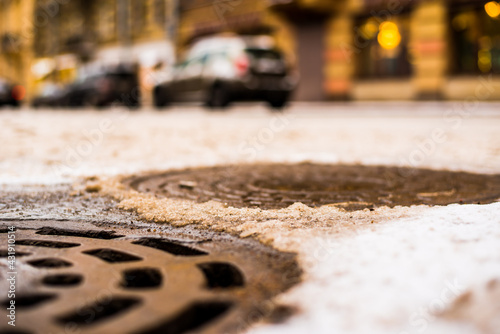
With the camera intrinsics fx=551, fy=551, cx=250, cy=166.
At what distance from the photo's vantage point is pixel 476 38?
15.1m

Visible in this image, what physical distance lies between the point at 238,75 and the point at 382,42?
6.99 meters

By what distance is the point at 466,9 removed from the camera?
15133 millimetres

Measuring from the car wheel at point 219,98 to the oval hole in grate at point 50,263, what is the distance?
36.3ft

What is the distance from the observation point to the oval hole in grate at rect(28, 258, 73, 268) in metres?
1.75

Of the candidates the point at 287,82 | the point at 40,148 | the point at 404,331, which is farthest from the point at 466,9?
the point at 404,331

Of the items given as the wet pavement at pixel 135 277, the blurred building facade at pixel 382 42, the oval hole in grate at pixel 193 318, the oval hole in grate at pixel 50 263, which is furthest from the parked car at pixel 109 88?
the oval hole in grate at pixel 193 318

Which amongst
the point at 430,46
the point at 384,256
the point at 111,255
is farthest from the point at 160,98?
the point at 384,256

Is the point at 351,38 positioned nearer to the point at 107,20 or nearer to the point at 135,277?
the point at 135,277

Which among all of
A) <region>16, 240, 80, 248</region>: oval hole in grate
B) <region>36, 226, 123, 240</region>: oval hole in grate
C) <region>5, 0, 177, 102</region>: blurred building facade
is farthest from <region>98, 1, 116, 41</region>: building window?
<region>16, 240, 80, 248</region>: oval hole in grate

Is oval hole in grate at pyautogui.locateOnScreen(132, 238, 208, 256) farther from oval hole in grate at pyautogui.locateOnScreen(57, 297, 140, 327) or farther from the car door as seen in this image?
the car door

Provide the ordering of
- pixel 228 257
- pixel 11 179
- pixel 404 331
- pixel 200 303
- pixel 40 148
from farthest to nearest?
1. pixel 40 148
2. pixel 11 179
3. pixel 228 257
4. pixel 200 303
5. pixel 404 331

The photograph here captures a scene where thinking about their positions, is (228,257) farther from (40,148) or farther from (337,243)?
(40,148)

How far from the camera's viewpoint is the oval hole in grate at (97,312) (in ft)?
4.25

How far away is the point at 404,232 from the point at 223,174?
203 cm
